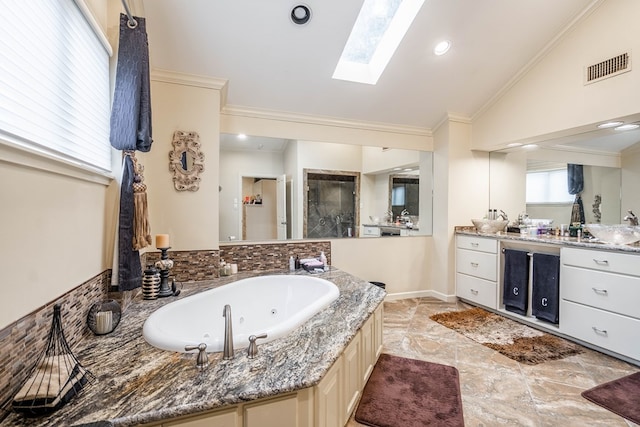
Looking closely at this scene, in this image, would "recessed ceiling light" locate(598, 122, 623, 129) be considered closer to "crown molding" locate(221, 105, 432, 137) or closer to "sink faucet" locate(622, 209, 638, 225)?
"sink faucet" locate(622, 209, 638, 225)

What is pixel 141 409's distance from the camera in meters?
1.11

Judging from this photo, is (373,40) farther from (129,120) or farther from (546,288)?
(546,288)

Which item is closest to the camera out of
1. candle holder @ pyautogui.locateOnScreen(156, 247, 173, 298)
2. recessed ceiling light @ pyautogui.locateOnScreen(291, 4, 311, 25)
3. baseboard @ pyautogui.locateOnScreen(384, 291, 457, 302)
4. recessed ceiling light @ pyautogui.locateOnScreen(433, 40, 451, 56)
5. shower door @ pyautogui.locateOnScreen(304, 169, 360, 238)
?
candle holder @ pyautogui.locateOnScreen(156, 247, 173, 298)

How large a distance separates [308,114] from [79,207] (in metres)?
2.68

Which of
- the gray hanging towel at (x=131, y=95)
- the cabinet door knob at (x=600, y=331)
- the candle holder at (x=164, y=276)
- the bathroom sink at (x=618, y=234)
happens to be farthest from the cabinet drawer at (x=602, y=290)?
the gray hanging towel at (x=131, y=95)

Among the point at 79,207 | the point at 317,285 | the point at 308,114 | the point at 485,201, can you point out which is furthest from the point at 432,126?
the point at 79,207

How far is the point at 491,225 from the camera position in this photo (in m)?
3.91

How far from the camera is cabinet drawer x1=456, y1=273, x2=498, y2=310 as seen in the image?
143 inches

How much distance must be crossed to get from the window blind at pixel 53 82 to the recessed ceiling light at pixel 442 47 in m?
2.84

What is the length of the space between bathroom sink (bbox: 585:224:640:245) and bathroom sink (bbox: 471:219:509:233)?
3.30 ft

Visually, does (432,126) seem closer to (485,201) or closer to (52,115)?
(485,201)

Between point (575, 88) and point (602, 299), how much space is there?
6.62ft

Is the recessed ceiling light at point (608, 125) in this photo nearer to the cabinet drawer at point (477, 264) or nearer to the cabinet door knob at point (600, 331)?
the cabinet drawer at point (477, 264)

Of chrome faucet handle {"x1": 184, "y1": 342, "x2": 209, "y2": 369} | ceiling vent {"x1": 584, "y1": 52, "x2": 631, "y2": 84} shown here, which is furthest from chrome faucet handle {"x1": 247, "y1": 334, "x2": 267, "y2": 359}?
ceiling vent {"x1": 584, "y1": 52, "x2": 631, "y2": 84}
